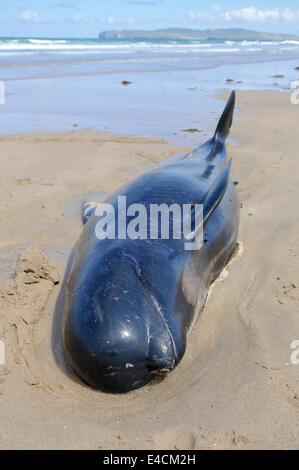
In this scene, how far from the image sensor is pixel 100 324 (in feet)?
7.82

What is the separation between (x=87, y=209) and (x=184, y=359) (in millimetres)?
2501

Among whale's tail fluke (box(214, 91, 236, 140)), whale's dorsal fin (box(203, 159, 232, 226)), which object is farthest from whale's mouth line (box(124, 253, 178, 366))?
whale's tail fluke (box(214, 91, 236, 140))

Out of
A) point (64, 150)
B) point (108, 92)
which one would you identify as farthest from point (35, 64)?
point (64, 150)

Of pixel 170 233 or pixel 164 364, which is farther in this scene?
pixel 170 233

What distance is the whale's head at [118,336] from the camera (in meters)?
→ 2.35

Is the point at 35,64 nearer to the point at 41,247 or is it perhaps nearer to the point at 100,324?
the point at 41,247

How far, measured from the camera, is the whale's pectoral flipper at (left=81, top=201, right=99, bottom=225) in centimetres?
473

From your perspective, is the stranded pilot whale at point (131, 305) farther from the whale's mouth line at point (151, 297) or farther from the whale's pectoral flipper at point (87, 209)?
the whale's pectoral flipper at point (87, 209)

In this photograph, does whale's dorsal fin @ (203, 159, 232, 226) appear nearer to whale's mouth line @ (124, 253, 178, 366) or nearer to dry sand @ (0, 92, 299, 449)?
dry sand @ (0, 92, 299, 449)

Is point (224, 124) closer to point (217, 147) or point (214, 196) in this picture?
point (217, 147)

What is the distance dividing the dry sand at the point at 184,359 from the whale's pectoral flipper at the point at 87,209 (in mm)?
132

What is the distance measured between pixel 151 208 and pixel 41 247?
148 cm

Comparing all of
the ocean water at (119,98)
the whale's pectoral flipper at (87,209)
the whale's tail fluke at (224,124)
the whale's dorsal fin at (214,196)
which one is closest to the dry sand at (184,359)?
the whale's pectoral flipper at (87,209)

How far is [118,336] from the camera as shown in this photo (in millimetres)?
2342
